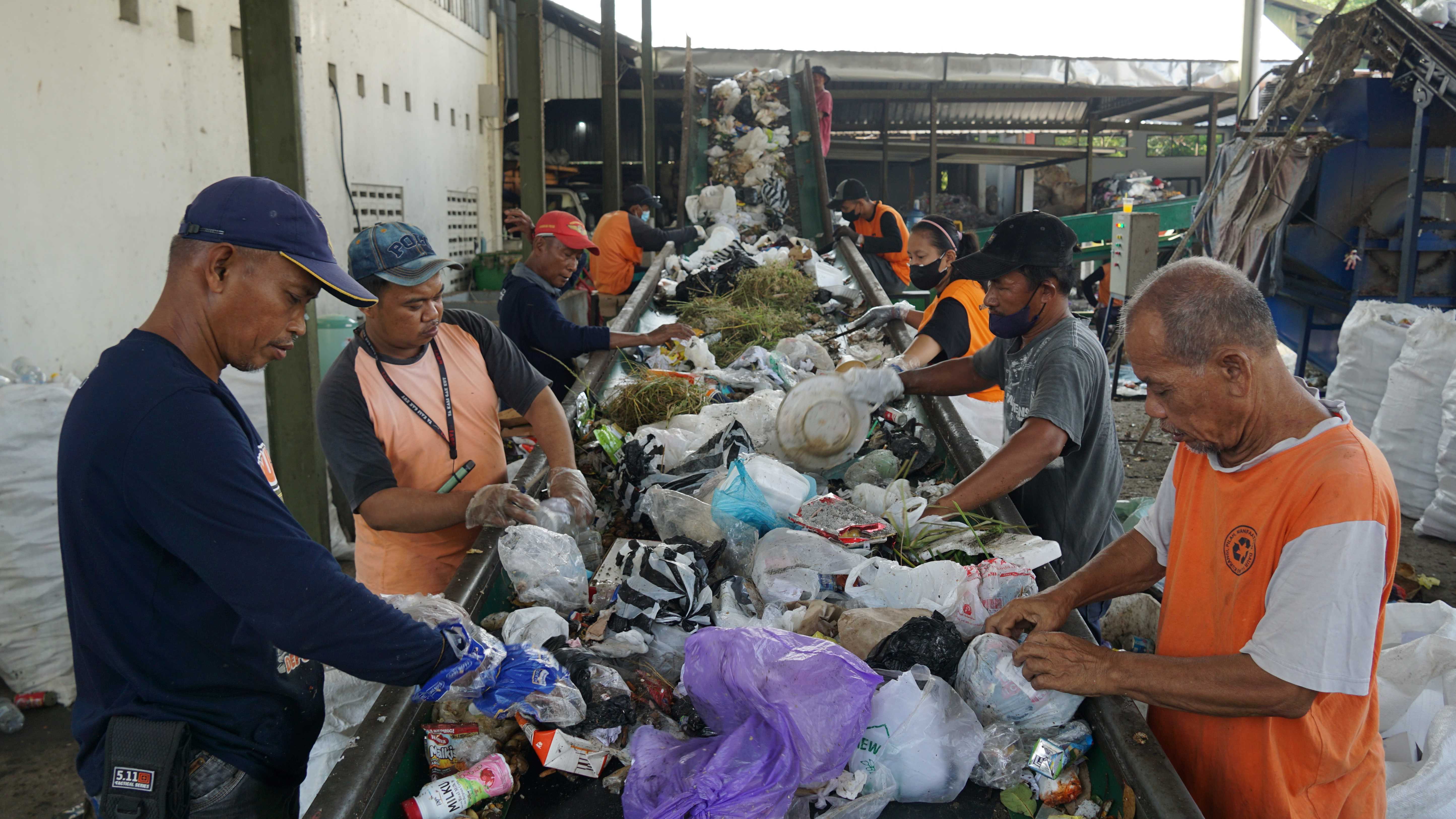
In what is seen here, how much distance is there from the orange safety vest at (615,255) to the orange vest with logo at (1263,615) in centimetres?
593

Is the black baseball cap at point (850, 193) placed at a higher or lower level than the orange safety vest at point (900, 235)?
higher

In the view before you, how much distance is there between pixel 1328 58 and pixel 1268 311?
6.45m

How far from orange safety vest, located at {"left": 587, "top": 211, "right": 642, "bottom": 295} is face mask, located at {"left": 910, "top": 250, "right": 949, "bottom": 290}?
2718 millimetres

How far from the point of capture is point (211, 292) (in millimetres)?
1314

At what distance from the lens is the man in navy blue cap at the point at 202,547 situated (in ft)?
3.99

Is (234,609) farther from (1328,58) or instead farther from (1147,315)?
(1328,58)

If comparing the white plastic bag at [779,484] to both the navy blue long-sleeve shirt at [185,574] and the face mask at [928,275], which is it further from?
the face mask at [928,275]

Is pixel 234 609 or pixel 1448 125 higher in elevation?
pixel 1448 125

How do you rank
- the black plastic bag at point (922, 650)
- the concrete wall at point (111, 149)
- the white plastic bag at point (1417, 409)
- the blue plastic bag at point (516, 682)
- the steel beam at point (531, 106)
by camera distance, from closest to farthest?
the blue plastic bag at point (516, 682) → the black plastic bag at point (922, 650) → the concrete wall at point (111, 149) → the white plastic bag at point (1417, 409) → the steel beam at point (531, 106)

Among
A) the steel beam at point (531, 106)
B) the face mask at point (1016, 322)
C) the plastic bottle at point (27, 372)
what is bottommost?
the plastic bottle at point (27, 372)

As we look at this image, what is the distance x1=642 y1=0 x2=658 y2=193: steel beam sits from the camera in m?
11.1

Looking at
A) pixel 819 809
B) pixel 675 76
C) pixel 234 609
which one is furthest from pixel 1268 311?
pixel 675 76

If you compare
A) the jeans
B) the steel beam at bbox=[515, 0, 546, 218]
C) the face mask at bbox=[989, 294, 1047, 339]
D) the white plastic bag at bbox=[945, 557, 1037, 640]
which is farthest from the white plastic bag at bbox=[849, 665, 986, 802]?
the steel beam at bbox=[515, 0, 546, 218]

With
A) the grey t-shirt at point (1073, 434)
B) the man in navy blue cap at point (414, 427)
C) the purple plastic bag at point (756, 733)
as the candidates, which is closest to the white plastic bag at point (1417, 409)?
A: the grey t-shirt at point (1073, 434)
